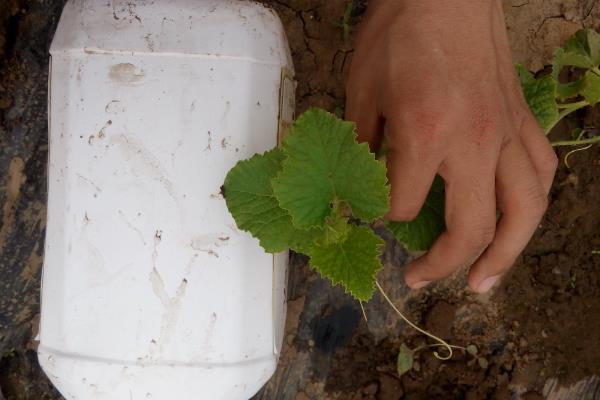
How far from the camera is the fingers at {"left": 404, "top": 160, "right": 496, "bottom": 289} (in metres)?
1.25

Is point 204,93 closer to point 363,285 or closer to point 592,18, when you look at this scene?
point 363,285

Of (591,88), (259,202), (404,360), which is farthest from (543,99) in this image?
(404,360)

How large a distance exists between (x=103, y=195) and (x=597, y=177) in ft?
5.46

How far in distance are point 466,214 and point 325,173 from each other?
0.34 m

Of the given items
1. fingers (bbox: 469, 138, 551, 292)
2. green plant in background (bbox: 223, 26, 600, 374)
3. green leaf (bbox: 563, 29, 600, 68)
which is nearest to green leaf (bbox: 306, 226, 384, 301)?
green plant in background (bbox: 223, 26, 600, 374)

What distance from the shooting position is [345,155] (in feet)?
3.74

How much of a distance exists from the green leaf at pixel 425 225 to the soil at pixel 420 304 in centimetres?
53

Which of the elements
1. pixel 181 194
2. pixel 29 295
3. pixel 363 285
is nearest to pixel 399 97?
pixel 363 285

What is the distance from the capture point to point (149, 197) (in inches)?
48.6

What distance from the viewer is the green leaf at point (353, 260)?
120cm

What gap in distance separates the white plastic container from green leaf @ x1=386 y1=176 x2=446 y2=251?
398 mm

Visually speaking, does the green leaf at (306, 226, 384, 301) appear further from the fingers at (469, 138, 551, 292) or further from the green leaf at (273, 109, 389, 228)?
the fingers at (469, 138, 551, 292)

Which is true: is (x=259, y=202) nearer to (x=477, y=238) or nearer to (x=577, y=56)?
(x=477, y=238)

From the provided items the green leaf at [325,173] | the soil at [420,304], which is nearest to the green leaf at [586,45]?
the soil at [420,304]
